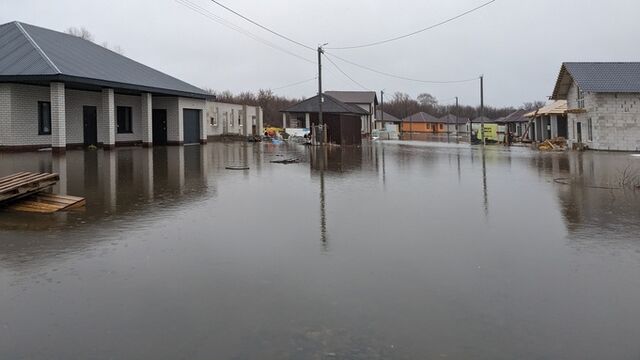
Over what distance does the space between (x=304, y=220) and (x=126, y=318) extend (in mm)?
4483

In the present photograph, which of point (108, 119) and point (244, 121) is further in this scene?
point (244, 121)

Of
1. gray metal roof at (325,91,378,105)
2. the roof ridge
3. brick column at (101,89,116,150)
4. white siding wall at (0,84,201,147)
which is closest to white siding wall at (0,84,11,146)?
white siding wall at (0,84,201,147)

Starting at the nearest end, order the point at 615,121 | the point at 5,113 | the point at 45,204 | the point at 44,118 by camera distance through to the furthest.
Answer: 1. the point at 45,204
2. the point at 5,113
3. the point at 44,118
4. the point at 615,121

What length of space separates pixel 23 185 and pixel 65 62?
1774cm

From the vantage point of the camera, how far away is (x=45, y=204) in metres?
9.29

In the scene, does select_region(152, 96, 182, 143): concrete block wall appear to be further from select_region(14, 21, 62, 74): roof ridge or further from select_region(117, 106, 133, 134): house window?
select_region(14, 21, 62, 74): roof ridge

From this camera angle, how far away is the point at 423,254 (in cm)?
645

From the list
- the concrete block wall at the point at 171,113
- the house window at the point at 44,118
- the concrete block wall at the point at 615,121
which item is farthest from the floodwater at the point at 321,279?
the concrete block wall at the point at 615,121

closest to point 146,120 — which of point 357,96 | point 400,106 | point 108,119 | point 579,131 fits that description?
point 108,119

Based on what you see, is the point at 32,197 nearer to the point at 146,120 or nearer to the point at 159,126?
the point at 146,120

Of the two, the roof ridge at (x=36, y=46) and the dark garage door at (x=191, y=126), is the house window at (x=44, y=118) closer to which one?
the roof ridge at (x=36, y=46)

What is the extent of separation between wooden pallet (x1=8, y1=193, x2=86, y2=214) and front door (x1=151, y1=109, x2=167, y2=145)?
25.0 meters

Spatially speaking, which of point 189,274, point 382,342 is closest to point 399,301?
point 382,342

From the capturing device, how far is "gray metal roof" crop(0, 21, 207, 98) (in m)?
23.2
